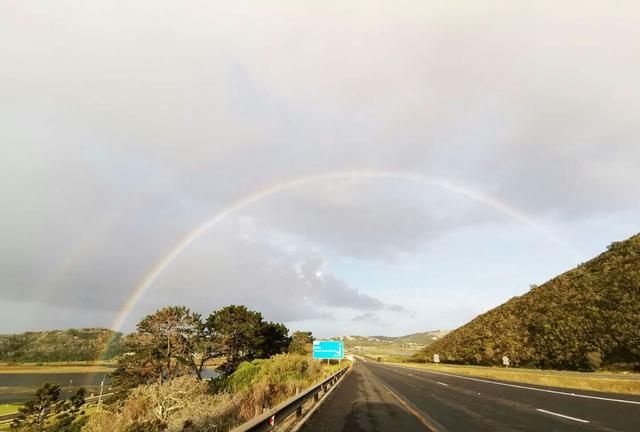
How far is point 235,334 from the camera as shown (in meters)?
71.9

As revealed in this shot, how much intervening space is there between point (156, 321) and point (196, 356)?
1009cm

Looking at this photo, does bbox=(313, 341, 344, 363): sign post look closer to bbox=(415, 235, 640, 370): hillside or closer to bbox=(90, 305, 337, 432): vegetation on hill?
bbox=(90, 305, 337, 432): vegetation on hill

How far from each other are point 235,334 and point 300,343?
3823cm

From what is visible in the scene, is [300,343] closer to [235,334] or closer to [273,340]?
[273,340]

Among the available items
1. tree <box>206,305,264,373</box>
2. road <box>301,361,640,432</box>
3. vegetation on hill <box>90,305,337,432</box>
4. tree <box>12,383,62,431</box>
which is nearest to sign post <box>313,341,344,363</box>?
vegetation on hill <box>90,305,337,432</box>

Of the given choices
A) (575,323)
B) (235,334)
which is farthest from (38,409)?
(575,323)

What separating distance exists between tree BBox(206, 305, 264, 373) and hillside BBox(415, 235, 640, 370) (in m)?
41.6

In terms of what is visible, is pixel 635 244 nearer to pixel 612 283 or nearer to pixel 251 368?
pixel 612 283

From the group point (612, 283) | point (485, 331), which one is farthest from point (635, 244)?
point (485, 331)

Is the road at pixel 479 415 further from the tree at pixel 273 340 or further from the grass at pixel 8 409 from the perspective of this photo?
the grass at pixel 8 409

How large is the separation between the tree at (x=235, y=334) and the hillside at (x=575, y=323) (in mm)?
41613

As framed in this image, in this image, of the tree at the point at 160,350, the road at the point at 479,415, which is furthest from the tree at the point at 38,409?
the road at the point at 479,415

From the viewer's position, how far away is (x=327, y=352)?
63.4 metres

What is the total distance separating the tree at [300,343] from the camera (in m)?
98.2
